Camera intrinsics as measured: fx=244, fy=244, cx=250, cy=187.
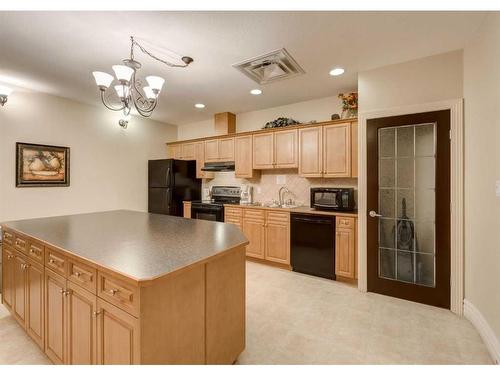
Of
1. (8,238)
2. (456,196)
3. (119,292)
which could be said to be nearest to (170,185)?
(8,238)

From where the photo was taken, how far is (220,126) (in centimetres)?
478

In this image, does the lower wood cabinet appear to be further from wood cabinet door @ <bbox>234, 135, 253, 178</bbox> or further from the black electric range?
wood cabinet door @ <bbox>234, 135, 253, 178</bbox>

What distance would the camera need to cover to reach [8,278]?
7.31 ft

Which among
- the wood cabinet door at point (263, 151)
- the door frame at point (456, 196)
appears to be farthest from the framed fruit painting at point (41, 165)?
the door frame at point (456, 196)

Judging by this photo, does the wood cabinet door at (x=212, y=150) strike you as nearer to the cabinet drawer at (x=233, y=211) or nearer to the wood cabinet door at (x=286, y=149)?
the cabinet drawer at (x=233, y=211)

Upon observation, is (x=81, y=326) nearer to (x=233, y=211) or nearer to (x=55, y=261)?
(x=55, y=261)

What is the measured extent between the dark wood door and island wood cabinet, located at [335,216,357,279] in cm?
20

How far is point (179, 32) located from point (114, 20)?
50cm

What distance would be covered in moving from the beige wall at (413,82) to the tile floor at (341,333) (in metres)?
2.19

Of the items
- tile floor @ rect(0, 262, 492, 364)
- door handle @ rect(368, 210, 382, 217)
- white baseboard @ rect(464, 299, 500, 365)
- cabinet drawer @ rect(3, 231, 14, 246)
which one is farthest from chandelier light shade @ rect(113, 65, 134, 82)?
white baseboard @ rect(464, 299, 500, 365)
